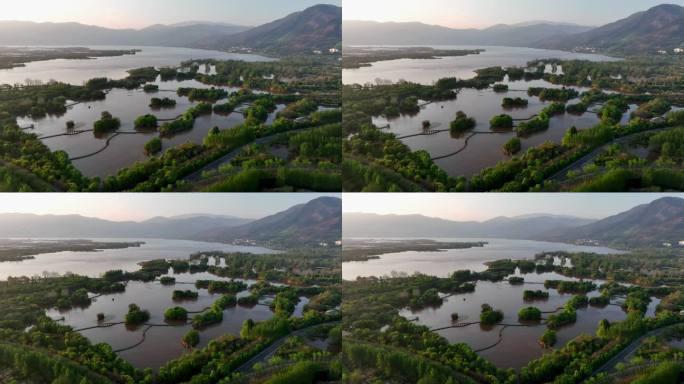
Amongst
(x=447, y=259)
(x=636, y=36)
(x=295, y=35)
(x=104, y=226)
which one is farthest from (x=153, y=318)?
(x=636, y=36)

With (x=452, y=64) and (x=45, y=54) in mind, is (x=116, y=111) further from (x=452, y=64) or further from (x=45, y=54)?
(x=452, y=64)

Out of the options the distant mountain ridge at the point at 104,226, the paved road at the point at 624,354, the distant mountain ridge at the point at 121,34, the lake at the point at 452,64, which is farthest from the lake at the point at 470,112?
the paved road at the point at 624,354

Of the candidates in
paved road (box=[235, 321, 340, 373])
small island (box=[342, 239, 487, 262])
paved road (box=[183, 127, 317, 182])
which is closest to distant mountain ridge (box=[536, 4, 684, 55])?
small island (box=[342, 239, 487, 262])

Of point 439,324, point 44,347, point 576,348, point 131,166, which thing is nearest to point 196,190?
point 131,166

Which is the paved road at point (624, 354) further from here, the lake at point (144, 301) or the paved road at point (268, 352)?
the lake at point (144, 301)

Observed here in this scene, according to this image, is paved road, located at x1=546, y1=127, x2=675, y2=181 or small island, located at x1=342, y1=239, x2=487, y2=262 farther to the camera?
small island, located at x1=342, y1=239, x2=487, y2=262

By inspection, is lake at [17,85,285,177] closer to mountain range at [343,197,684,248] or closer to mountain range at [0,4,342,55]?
mountain range at [0,4,342,55]

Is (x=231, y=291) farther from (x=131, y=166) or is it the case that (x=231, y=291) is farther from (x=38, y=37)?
(x=38, y=37)
